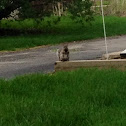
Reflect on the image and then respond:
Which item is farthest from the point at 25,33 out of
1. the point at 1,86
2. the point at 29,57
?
the point at 1,86

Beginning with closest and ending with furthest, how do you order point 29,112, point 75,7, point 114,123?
1. point 114,123
2. point 29,112
3. point 75,7

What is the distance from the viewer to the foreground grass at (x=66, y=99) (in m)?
6.17

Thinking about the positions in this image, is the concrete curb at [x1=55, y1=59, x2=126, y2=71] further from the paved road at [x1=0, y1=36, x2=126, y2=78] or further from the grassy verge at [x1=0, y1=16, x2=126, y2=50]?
the grassy verge at [x1=0, y1=16, x2=126, y2=50]

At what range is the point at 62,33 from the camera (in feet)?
88.4

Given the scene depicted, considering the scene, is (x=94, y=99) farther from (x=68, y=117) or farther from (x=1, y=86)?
(x=1, y=86)

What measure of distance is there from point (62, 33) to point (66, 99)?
1965cm

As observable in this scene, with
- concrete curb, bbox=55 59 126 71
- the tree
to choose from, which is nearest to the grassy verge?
the tree

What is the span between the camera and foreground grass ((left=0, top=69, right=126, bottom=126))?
20.2 feet

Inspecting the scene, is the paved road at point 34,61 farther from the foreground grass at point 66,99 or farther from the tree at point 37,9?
the tree at point 37,9

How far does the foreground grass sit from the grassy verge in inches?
449

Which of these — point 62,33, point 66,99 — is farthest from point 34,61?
point 62,33

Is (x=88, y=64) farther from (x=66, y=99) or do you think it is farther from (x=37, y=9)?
(x=37, y=9)

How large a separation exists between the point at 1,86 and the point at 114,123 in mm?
3182

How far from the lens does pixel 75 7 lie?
26766mm
